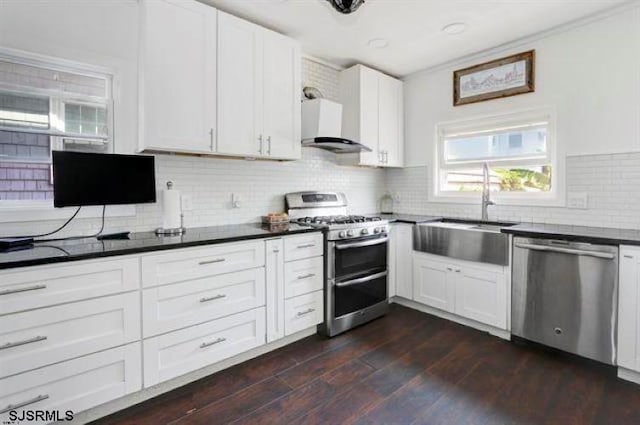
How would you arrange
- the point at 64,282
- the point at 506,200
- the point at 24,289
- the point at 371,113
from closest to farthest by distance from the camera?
the point at 24,289 < the point at 64,282 < the point at 506,200 < the point at 371,113

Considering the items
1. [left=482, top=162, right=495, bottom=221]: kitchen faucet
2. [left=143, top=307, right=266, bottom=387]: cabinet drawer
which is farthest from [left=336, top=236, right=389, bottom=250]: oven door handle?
→ [left=482, top=162, right=495, bottom=221]: kitchen faucet

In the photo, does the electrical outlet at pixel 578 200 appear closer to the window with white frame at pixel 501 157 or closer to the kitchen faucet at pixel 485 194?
the window with white frame at pixel 501 157

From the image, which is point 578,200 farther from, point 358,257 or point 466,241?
point 358,257

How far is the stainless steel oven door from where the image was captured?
2785 millimetres

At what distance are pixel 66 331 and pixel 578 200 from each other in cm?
374

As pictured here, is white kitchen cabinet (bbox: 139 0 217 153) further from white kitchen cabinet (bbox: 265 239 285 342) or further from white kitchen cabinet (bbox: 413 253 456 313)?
white kitchen cabinet (bbox: 413 253 456 313)

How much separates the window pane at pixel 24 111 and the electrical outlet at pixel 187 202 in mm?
950

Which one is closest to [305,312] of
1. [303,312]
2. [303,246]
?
[303,312]

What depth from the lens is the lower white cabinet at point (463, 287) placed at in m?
2.74

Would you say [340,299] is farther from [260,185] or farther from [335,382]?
[260,185]

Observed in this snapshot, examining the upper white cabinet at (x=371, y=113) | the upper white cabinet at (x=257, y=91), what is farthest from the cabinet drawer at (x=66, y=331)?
the upper white cabinet at (x=371, y=113)

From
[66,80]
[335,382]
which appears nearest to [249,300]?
[335,382]

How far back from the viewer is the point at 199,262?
209 cm

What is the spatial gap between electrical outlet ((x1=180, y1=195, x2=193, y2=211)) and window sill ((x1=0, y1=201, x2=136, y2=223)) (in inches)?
18.1
